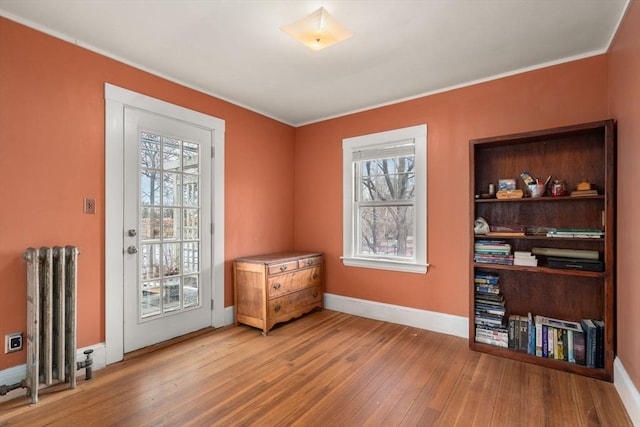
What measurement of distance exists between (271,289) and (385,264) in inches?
51.6

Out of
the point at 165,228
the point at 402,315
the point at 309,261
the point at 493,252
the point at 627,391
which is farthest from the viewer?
the point at 309,261

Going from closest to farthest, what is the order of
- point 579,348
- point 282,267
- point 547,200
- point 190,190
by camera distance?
point 579,348
point 547,200
point 190,190
point 282,267

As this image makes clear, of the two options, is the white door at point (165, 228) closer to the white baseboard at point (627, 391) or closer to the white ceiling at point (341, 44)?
the white ceiling at point (341, 44)

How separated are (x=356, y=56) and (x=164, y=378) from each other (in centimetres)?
290

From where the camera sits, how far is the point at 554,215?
269cm

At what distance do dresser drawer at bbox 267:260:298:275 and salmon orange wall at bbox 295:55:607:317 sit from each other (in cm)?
69

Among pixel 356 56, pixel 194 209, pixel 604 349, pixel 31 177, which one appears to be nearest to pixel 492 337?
pixel 604 349

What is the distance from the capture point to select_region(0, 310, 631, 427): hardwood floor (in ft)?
6.09

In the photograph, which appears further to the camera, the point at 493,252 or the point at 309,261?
the point at 309,261

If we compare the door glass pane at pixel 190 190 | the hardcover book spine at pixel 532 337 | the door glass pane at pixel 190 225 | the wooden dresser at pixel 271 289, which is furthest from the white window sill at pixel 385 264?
the door glass pane at pixel 190 190

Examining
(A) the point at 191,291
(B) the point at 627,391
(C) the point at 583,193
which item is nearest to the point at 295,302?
(A) the point at 191,291

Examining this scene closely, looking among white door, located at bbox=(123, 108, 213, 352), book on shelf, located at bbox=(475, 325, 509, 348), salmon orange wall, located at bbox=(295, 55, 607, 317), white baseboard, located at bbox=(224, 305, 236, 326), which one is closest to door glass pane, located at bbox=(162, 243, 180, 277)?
white door, located at bbox=(123, 108, 213, 352)

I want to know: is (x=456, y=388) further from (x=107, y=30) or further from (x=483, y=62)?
(x=107, y=30)

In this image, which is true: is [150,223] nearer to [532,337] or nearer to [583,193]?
[532,337]
